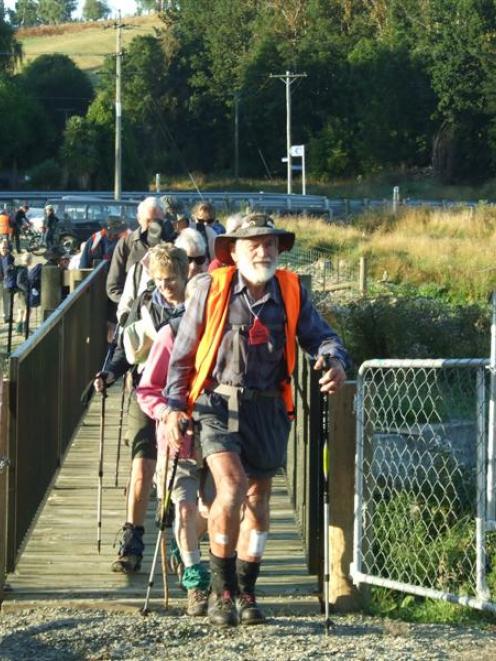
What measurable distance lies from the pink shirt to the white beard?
83cm

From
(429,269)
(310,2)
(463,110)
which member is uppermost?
(310,2)

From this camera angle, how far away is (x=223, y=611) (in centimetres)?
721

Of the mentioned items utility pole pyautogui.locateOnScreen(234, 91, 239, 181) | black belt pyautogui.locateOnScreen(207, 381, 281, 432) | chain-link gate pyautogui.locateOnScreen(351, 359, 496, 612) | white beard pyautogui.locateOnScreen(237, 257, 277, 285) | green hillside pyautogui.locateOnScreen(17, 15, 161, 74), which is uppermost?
green hillside pyautogui.locateOnScreen(17, 15, 161, 74)

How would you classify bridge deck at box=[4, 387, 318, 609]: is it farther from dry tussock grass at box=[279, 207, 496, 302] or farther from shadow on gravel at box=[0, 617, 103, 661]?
dry tussock grass at box=[279, 207, 496, 302]

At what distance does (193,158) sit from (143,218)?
8576 cm

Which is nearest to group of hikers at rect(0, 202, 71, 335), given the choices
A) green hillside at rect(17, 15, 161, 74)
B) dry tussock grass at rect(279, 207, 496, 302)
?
dry tussock grass at rect(279, 207, 496, 302)

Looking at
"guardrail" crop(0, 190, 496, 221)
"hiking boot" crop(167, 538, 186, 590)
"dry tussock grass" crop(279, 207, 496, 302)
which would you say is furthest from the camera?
"guardrail" crop(0, 190, 496, 221)

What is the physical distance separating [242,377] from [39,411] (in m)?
2.64

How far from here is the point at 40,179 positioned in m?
85.2

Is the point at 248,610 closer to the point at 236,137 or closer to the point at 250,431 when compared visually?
the point at 250,431

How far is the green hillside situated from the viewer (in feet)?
459

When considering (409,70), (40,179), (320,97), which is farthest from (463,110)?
(40,179)

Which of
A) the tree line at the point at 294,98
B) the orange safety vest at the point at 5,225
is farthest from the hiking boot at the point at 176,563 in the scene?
the tree line at the point at 294,98

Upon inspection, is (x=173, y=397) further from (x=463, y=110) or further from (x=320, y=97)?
(x=320, y=97)
